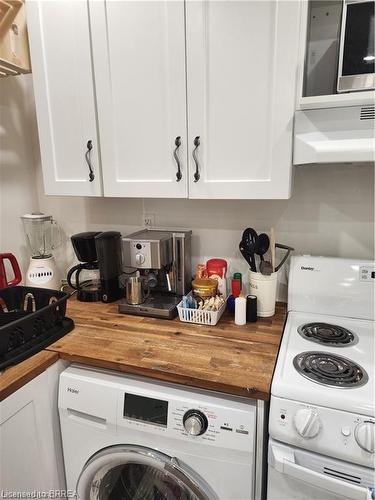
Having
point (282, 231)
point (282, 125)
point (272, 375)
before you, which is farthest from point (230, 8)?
point (272, 375)

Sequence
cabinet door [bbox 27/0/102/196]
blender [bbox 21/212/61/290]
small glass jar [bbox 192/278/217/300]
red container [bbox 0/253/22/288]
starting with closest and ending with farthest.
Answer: cabinet door [bbox 27/0/102/196] → small glass jar [bbox 192/278/217/300] → red container [bbox 0/253/22/288] → blender [bbox 21/212/61/290]

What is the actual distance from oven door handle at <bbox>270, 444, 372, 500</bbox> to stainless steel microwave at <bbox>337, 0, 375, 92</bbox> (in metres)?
1.11

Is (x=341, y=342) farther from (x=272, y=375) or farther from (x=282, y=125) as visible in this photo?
(x=282, y=125)

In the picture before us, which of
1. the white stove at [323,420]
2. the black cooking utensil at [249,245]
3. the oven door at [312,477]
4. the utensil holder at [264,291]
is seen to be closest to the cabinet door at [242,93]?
the black cooking utensil at [249,245]

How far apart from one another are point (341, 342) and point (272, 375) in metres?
0.35

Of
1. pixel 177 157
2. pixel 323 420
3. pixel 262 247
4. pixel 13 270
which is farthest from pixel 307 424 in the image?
pixel 13 270

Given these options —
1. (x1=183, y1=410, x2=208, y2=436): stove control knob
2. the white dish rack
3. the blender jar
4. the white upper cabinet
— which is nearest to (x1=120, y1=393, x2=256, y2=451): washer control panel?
(x1=183, y1=410, x2=208, y2=436): stove control knob

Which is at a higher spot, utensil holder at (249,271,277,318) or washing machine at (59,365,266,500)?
utensil holder at (249,271,277,318)

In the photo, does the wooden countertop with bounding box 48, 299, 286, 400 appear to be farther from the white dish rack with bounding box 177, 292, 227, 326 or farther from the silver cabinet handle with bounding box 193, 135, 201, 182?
the silver cabinet handle with bounding box 193, 135, 201, 182

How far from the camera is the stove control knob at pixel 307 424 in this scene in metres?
0.88

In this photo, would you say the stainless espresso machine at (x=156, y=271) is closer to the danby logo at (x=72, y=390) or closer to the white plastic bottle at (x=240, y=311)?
the white plastic bottle at (x=240, y=311)

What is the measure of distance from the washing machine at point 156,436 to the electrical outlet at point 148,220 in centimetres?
79

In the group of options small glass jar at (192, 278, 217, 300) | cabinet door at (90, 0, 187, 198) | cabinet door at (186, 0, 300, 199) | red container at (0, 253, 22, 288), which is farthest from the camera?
red container at (0, 253, 22, 288)

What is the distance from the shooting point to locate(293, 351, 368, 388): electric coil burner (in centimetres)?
96
